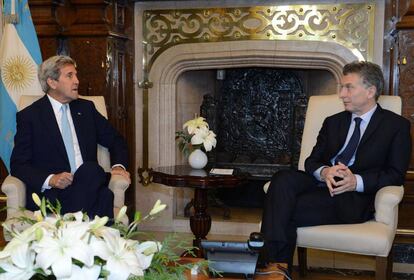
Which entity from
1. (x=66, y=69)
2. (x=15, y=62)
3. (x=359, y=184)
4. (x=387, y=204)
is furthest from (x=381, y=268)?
(x=15, y=62)

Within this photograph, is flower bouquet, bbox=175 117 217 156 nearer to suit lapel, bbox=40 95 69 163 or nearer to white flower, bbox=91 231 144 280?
suit lapel, bbox=40 95 69 163

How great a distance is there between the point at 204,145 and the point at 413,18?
1585 mm

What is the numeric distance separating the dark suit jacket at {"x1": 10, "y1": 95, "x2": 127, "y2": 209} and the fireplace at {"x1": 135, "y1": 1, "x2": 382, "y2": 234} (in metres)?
1.16

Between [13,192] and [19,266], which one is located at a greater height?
[19,266]

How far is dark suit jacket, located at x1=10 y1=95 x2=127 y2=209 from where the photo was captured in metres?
2.91

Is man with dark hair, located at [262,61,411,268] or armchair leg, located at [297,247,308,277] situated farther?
armchair leg, located at [297,247,308,277]

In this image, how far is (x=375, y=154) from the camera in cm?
285

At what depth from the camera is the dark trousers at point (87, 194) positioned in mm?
2844

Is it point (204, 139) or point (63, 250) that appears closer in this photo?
point (63, 250)

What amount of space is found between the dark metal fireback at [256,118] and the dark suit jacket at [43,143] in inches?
63.6

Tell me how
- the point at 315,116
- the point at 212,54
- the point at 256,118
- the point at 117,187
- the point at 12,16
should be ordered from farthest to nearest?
the point at 256,118 < the point at 212,54 < the point at 12,16 < the point at 315,116 < the point at 117,187

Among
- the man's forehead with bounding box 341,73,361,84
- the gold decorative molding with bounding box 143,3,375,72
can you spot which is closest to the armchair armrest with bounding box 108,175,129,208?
the man's forehead with bounding box 341,73,361,84

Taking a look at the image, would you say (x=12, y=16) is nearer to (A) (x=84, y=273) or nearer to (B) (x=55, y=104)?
(B) (x=55, y=104)

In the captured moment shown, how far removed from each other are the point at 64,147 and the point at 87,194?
37 centimetres
